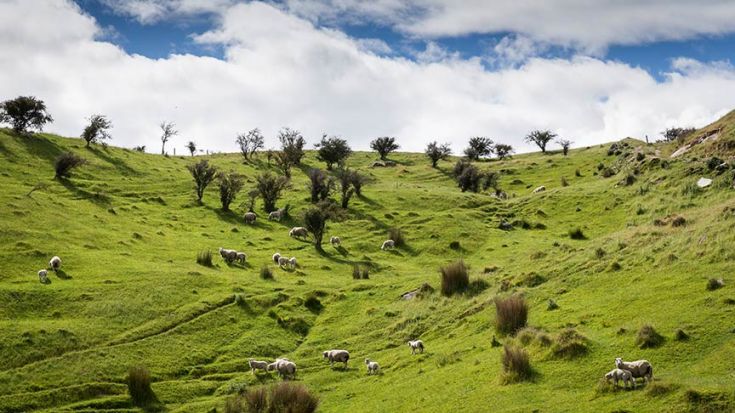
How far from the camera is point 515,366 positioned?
22.6 metres

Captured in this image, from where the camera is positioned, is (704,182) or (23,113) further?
(23,113)

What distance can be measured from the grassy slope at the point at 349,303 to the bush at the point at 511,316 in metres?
0.91

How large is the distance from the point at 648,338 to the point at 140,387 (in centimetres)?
2274

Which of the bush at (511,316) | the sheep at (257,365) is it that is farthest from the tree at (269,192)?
the bush at (511,316)

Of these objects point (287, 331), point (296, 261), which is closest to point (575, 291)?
point (287, 331)

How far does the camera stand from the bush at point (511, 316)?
94.2ft

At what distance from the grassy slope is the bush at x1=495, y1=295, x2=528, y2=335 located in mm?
910

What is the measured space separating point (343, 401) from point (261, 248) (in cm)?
3294

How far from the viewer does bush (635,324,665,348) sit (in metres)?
22.4

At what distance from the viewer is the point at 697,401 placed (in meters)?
16.7

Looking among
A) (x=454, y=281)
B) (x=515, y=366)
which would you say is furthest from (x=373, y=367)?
(x=454, y=281)

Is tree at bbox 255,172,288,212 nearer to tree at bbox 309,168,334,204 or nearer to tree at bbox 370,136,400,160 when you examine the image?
tree at bbox 309,168,334,204

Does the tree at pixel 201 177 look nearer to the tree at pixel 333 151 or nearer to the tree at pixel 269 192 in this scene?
the tree at pixel 269 192

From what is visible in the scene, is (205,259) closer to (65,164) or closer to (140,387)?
(140,387)
